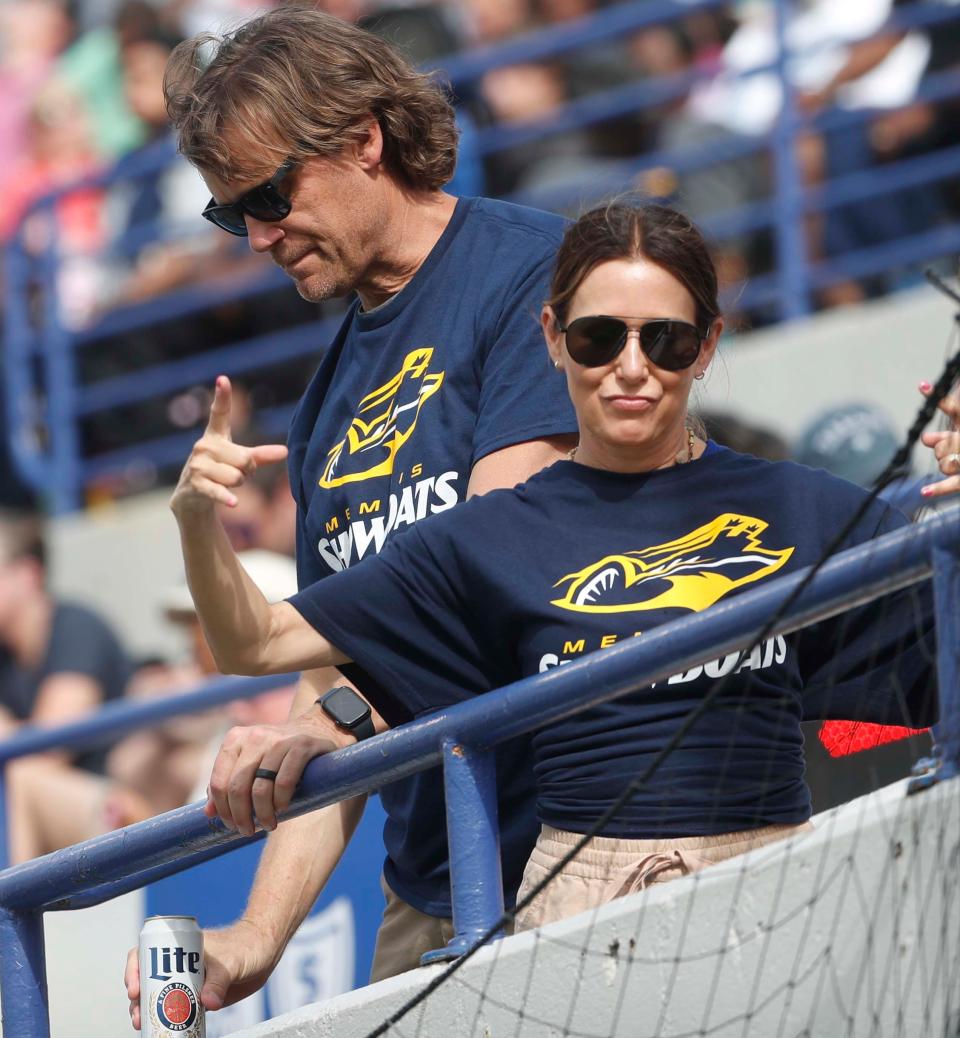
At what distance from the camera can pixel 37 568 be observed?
278 inches

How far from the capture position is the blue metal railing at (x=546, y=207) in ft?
23.6

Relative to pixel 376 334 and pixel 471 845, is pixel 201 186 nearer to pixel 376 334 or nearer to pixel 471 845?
pixel 376 334

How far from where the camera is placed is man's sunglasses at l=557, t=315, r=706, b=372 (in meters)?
2.70

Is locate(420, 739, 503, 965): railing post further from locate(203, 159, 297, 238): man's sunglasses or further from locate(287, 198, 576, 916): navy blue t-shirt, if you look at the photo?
locate(203, 159, 297, 238): man's sunglasses

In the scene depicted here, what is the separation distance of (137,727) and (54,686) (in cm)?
159

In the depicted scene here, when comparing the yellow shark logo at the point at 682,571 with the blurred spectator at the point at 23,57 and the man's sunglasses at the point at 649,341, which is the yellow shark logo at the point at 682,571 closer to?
the man's sunglasses at the point at 649,341

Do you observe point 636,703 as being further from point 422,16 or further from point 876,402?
point 422,16

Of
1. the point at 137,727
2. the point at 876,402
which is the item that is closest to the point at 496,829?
the point at 137,727

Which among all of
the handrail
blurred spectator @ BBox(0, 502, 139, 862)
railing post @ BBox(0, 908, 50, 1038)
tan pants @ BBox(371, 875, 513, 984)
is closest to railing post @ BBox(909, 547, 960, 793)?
tan pants @ BBox(371, 875, 513, 984)

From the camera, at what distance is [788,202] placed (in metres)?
7.19

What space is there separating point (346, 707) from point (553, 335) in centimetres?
60

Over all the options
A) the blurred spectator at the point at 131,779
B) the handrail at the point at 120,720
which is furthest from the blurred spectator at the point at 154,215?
the handrail at the point at 120,720

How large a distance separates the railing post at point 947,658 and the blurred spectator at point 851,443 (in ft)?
8.76

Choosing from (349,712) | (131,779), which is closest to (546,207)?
(131,779)
